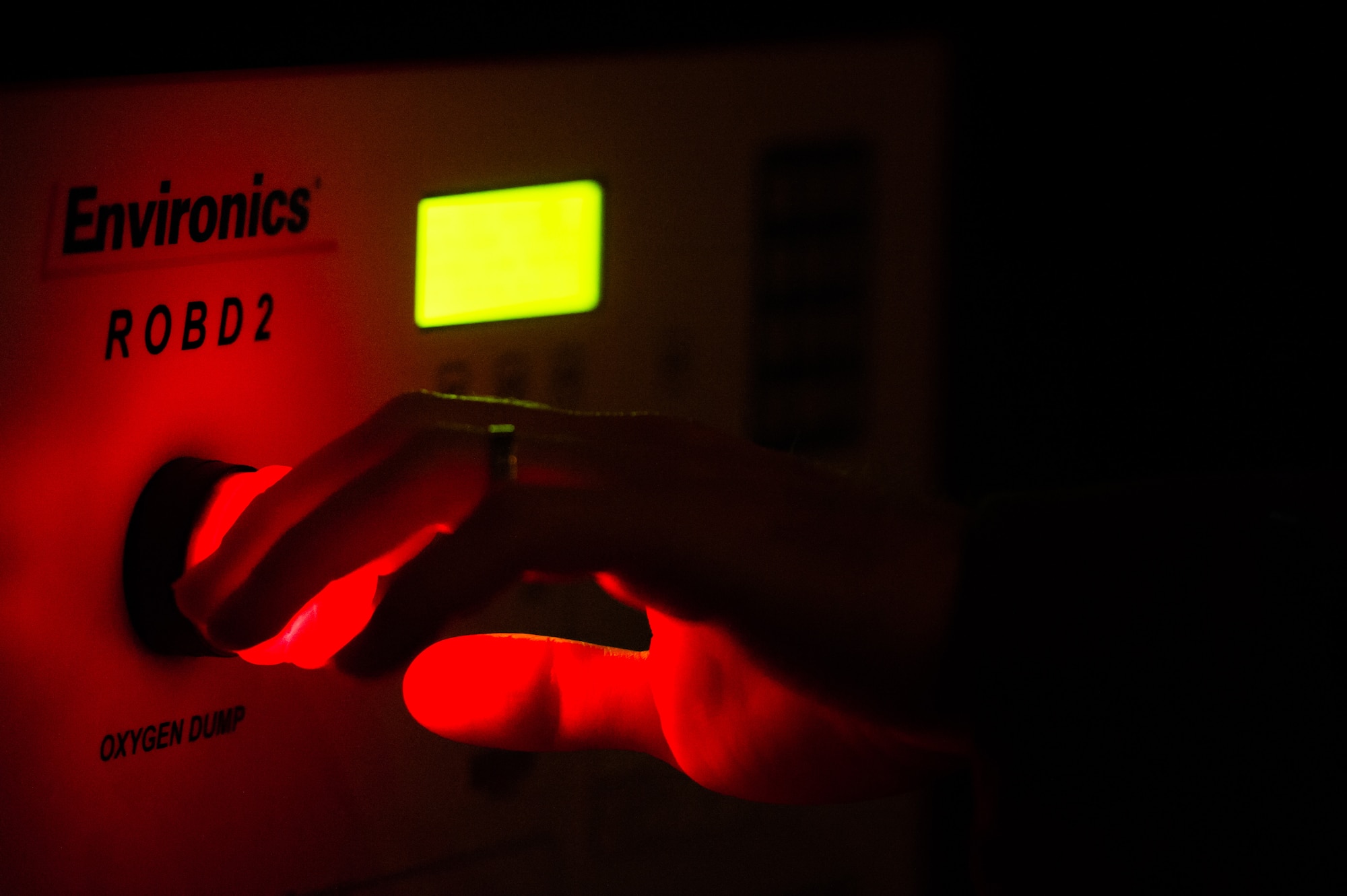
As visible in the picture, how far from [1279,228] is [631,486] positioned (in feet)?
1.32

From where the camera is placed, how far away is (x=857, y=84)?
476mm

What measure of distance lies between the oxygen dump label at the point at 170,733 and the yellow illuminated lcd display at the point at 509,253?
0.13 meters

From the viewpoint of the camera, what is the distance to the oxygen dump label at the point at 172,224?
12.6 inches

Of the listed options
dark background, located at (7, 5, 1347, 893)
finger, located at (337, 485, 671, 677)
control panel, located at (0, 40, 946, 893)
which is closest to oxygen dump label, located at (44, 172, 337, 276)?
control panel, located at (0, 40, 946, 893)

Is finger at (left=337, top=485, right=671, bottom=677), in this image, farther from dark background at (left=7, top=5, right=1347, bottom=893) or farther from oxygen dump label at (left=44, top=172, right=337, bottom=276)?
dark background at (left=7, top=5, right=1347, bottom=893)

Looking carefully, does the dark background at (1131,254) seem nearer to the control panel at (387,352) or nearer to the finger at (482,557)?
the control panel at (387,352)

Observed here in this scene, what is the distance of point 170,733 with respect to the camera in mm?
357

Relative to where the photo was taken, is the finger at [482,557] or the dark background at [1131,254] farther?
the dark background at [1131,254]

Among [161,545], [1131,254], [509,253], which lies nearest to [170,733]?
[161,545]

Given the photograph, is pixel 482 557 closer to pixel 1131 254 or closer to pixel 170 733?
pixel 170 733

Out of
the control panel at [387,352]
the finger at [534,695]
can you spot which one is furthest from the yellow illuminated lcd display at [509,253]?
the finger at [534,695]

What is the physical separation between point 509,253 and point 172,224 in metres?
0.11

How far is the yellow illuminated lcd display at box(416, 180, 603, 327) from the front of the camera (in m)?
0.39

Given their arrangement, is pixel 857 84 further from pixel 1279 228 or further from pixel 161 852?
pixel 161 852
